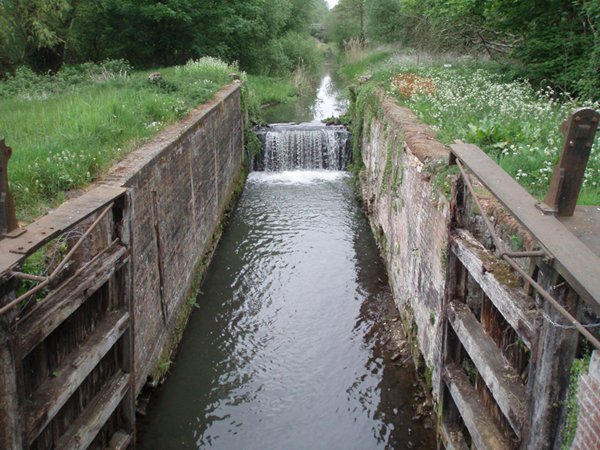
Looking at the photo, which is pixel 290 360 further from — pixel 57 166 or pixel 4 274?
pixel 4 274

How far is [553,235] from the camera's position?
10.3ft

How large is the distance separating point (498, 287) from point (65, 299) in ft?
10.3

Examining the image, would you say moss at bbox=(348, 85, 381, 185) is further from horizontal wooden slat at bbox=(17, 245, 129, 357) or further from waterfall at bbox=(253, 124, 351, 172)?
horizontal wooden slat at bbox=(17, 245, 129, 357)

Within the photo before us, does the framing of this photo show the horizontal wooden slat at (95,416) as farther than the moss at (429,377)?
No

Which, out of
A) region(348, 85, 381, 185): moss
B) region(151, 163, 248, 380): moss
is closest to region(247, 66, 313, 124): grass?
region(348, 85, 381, 185): moss

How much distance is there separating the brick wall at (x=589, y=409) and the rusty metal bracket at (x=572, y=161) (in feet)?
3.70

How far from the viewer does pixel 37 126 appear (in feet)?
24.6

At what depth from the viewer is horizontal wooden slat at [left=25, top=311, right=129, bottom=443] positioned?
367 centimetres

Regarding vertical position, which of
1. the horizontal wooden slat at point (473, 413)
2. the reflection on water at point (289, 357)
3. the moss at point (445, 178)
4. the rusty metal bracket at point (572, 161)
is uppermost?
the rusty metal bracket at point (572, 161)

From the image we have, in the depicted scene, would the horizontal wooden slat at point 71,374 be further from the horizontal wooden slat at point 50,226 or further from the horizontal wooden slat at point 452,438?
the horizontal wooden slat at point 452,438

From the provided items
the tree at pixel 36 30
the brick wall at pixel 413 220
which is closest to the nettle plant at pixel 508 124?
the brick wall at pixel 413 220

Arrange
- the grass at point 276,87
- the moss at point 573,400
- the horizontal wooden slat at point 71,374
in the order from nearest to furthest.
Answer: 1. the moss at point 573,400
2. the horizontal wooden slat at point 71,374
3. the grass at point 276,87

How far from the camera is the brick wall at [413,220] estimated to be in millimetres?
5738

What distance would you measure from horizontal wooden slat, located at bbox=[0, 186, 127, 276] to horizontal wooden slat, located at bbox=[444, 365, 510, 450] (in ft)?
11.0
